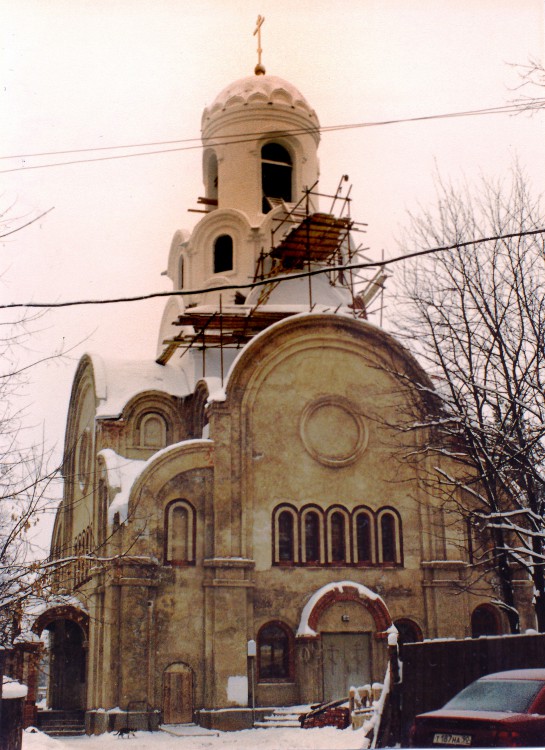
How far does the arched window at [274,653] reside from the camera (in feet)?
84.5

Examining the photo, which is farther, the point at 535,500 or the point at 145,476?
the point at 145,476

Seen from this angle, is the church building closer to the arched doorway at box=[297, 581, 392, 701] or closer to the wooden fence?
the arched doorway at box=[297, 581, 392, 701]

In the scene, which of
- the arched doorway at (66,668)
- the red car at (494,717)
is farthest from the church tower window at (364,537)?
the red car at (494,717)

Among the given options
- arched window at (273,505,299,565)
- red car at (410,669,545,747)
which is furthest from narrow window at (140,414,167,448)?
red car at (410,669,545,747)

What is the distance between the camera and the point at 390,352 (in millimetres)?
29172

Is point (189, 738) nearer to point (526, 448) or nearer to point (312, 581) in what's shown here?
point (312, 581)

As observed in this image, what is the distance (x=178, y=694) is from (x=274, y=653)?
285 centimetres

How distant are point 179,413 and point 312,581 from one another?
7932 mm

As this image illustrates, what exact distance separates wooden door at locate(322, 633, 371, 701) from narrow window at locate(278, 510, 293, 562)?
2.38 metres

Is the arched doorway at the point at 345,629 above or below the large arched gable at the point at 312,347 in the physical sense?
below

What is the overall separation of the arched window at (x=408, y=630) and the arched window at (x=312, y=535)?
9.85ft

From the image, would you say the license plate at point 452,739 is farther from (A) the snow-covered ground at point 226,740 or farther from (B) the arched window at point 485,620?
(B) the arched window at point 485,620

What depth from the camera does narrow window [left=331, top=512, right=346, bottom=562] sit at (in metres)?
27.4

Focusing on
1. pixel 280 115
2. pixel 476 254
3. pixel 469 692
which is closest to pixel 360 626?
pixel 476 254
